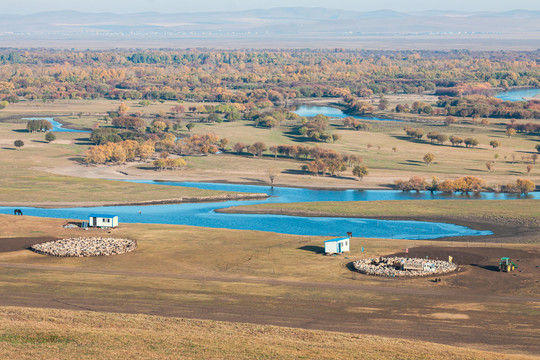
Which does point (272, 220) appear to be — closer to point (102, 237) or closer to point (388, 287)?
point (102, 237)

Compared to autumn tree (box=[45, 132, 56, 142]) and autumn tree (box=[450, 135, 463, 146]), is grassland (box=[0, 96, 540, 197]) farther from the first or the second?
autumn tree (box=[450, 135, 463, 146])

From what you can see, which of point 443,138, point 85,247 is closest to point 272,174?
point 443,138

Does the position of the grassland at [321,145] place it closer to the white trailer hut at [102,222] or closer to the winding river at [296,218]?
the winding river at [296,218]

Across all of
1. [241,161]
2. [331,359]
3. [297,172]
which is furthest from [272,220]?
[331,359]

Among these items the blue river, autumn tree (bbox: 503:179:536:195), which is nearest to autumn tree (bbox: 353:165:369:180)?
the blue river

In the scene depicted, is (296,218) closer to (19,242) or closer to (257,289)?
(19,242)

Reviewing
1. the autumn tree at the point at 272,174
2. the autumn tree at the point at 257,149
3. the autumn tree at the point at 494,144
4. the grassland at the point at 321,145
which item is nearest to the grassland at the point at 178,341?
the grassland at the point at 321,145

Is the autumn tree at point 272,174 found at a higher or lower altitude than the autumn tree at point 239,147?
lower
